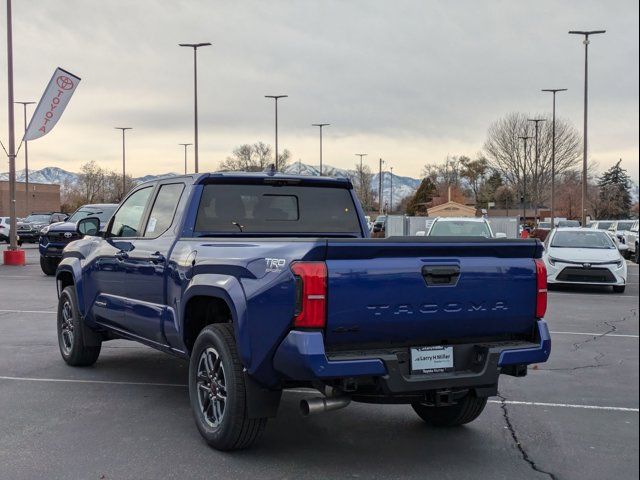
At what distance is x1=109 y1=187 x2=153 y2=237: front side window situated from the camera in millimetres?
6793

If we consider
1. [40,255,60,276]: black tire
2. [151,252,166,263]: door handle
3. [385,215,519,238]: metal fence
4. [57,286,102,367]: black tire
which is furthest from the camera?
[385,215,519,238]: metal fence

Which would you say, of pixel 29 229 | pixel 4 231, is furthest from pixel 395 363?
pixel 4 231

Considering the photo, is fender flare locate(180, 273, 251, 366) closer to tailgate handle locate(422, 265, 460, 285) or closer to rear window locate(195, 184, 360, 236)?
rear window locate(195, 184, 360, 236)

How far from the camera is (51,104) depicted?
2120 cm

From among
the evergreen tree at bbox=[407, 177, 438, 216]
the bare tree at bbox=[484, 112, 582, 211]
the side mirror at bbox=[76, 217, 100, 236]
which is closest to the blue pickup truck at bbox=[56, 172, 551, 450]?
the side mirror at bbox=[76, 217, 100, 236]

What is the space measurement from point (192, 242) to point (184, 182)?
3.00ft

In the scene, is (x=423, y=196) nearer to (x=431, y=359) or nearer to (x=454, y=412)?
(x=454, y=412)

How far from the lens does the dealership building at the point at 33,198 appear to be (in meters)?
86.1

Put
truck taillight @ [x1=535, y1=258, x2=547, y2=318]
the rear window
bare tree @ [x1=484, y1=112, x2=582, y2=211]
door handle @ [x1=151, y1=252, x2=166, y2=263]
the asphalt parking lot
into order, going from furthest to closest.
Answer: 1. bare tree @ [x1=484, y1=112, x2=582, y2=211]
2. the rear window
3. door handle @ [x1=151, y1=252, x2=166, y2=263]
4. truck taillight @ [x1=535, y1=258, x2=547, y2=318]
5. the asphalt parking lot

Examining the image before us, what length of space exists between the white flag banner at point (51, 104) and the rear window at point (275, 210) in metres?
16.8

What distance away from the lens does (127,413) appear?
5.94 m

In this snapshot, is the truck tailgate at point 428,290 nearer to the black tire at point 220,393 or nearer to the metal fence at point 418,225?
the black tire at point 220,393

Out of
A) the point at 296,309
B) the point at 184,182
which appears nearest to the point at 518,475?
the point at 296,309

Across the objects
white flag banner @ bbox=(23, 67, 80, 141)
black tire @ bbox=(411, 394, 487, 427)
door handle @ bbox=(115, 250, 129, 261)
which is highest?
white flag banner @ bbox=(23, 67, 80, 141)
